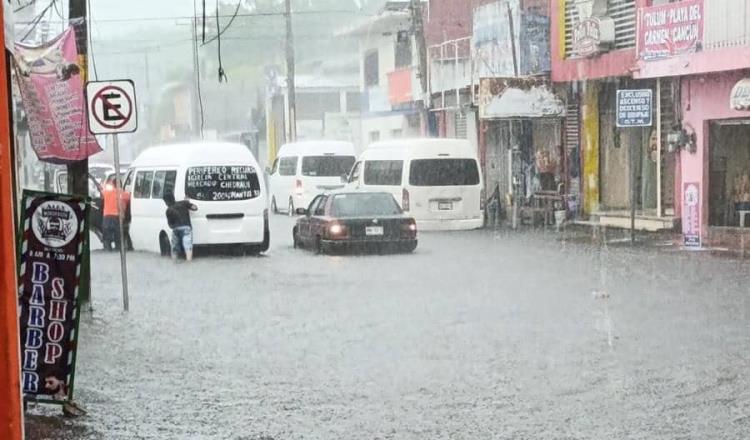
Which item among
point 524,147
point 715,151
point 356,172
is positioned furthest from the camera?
point 524,147

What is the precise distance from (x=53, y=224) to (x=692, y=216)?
1695 centimetres

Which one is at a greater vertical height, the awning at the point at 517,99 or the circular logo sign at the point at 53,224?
the awning at the point at 517,99

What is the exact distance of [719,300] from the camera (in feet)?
47.8

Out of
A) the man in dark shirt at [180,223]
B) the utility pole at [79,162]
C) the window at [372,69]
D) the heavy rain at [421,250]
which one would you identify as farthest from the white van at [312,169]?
the utility pole at [79,162]

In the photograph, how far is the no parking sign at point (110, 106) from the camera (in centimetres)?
1414

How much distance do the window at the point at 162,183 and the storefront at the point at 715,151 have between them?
31.7ft

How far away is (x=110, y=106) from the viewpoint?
14219 mm

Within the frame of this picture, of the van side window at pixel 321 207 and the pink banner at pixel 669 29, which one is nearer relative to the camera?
the van side window at pixel 321 207

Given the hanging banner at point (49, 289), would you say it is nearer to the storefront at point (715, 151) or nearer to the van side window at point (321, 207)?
the van side window at point (321, 207)

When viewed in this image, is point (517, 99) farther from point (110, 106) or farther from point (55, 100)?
point (55, 100)

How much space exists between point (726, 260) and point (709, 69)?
521cm

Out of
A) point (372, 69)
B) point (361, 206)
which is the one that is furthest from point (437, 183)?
point (372, 69)

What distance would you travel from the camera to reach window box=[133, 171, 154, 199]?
2370cm

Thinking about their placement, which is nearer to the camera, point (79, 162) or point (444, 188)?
point (79, 162)
